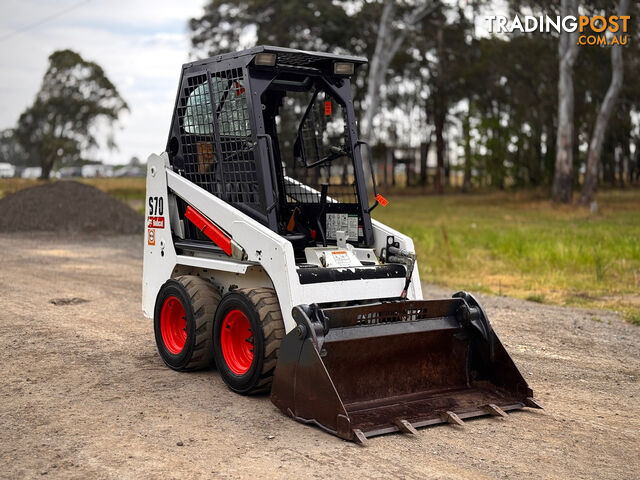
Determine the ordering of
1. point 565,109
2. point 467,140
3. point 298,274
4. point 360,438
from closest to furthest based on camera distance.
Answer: point 360,438 → point 298,274 → point 565,109 → point 467,140

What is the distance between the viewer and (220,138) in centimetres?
716

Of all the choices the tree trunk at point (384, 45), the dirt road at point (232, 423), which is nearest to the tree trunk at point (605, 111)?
the tree trunk at point (384, 45)

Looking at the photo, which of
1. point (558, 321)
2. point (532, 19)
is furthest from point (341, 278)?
point (532, 19)

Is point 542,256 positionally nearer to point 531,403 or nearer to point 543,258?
point 543,258

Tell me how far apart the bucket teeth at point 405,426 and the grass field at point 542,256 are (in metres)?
5.56

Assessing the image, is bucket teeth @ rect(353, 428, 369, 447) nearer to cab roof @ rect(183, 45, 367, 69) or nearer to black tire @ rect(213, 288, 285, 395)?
black tire @ rect(213, 288, 285, 395)

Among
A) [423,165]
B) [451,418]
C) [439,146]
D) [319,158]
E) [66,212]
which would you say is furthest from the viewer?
[423,165]

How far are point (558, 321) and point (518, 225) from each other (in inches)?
545

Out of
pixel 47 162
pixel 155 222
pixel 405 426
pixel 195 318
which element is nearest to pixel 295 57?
pixel 155 222

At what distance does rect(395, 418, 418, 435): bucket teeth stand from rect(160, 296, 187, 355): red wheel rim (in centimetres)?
251

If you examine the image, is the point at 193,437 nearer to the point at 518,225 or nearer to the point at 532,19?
the point at 518,225

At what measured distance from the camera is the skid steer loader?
5.89 m

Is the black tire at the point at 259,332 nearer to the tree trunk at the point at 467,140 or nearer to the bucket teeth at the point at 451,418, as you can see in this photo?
the bucket teeth at the point at 451,418

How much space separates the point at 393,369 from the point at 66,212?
17.6 m
